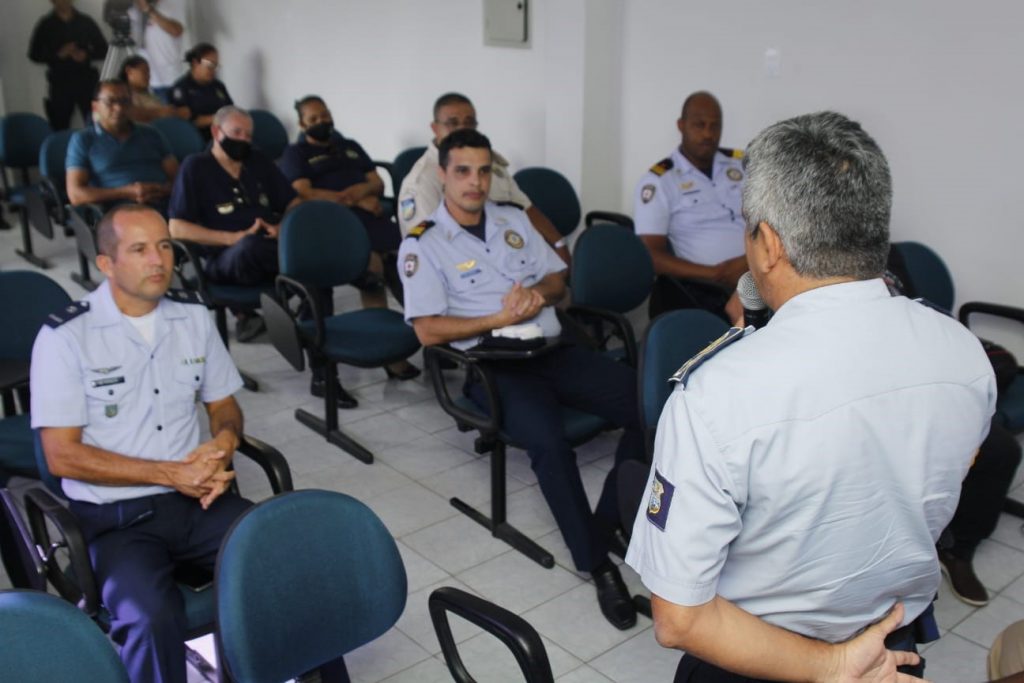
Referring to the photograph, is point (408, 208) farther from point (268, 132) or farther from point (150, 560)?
point (268, 132)

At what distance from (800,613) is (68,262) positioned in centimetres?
622

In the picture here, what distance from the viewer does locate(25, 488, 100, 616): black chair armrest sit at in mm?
2277

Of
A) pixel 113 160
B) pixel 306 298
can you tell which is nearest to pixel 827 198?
pixel 306 298

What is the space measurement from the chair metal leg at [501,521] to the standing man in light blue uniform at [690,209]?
4.70 ft

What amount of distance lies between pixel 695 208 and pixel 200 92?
449 cm

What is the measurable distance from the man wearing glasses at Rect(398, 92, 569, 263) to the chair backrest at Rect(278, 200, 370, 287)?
0.77 ft

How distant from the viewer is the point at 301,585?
199cm

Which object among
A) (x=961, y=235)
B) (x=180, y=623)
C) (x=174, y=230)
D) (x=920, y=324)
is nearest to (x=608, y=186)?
(x=961, y=235)

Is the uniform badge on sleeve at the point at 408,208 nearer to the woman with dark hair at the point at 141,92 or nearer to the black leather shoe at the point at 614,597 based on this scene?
the black leather shoe at the point at 614,597

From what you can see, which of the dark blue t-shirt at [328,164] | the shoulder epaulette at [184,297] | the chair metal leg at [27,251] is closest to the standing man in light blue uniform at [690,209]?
the dark blue t-shirt at [328,164]

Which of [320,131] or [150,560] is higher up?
[320,131]

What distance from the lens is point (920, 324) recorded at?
1.31 m

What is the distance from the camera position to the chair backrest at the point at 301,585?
1928 mm

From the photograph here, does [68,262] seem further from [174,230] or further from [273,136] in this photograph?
[174,230]
